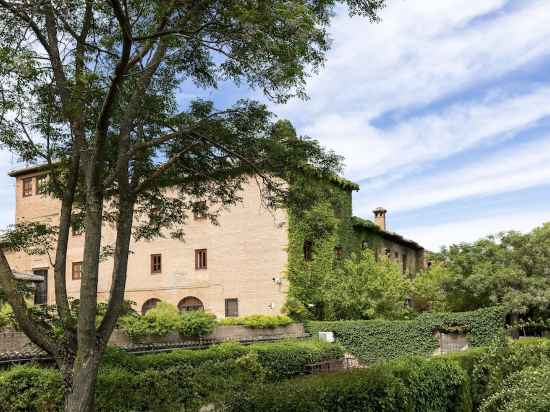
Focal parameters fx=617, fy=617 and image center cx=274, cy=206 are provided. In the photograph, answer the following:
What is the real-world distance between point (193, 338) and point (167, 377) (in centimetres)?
842

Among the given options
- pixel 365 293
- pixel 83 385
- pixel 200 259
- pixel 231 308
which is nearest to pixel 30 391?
pixel 83 385

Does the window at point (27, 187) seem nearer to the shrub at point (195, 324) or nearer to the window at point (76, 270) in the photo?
the window at point (76, 270)

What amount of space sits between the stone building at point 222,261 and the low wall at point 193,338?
14.6 ft

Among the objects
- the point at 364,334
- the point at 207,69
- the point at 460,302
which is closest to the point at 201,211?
the point at 207,69

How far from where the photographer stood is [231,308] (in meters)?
32.1

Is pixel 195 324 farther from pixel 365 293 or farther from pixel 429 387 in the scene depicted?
pixel 429 387

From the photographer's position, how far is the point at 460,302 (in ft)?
103

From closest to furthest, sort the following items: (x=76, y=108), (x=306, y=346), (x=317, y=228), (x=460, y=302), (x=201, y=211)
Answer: (x=76, y=108), (x=317, y=228), (x=201, y=211), (x=306, y=346), (x=460, y=302)

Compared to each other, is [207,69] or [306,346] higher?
[207,69]

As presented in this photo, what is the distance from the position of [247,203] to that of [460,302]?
1203 cm

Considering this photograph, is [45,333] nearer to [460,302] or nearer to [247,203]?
[247,203]

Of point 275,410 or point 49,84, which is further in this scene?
point 49,84

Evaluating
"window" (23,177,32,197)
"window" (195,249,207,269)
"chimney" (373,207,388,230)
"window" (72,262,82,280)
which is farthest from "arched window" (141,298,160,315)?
"chimney" (373,207,388,230)

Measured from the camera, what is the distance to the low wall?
15148mm
